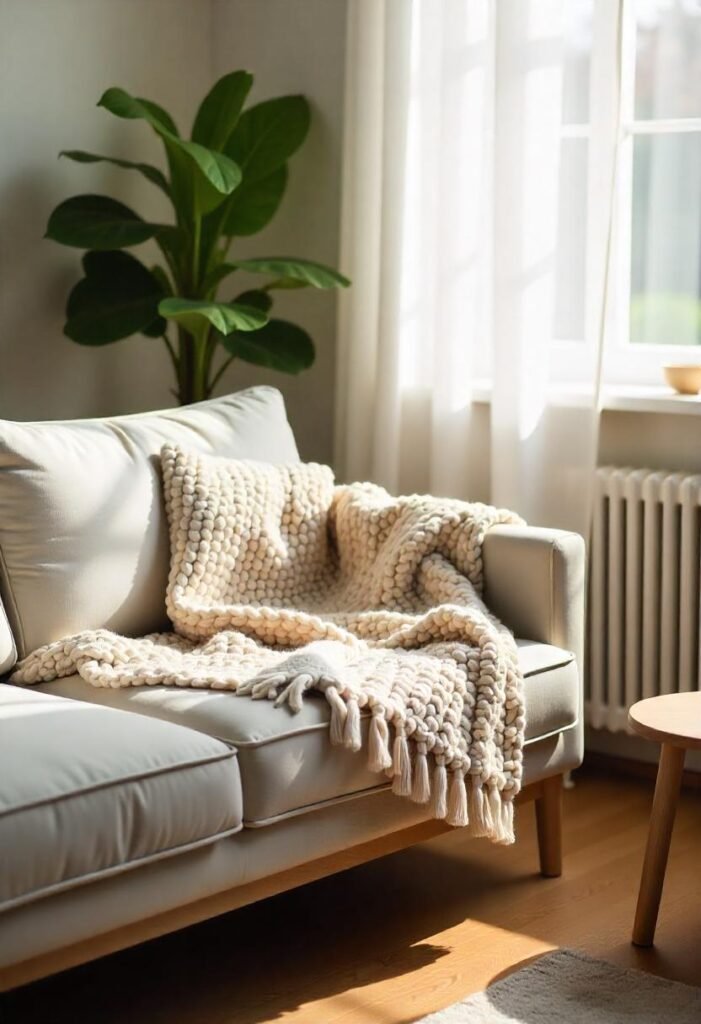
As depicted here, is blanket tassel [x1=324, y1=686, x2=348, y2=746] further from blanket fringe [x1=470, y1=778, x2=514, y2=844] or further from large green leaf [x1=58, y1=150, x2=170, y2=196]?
large green leaf [x1=58, y1=150, x2=170, y2=196]

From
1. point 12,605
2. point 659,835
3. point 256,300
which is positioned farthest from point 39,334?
point 659,835

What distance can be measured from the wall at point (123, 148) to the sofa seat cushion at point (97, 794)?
1.61 m

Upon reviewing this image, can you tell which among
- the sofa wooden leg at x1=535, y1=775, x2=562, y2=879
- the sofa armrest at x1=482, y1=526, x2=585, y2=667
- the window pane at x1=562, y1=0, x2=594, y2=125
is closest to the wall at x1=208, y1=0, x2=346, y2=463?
the window pane at x1=562, y1=0, x2=594, y2=125

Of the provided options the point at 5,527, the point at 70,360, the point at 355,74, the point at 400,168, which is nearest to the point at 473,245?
the point at 400,168

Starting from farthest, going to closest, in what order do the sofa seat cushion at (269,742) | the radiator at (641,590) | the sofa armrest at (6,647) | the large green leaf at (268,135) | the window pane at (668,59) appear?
the large green leaf at (268,135) < the window pane at (668,59) < the radiator at (641,590) < the sofa armrest at (6,647) < the sofa seat cushion at (269,742)

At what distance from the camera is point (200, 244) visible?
3.53m

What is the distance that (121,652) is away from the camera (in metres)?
2.41

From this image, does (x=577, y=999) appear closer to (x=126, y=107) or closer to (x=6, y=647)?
(x=6, y=647)

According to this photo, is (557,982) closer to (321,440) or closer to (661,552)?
(661,552)

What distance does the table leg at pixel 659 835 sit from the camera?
2.36 metres

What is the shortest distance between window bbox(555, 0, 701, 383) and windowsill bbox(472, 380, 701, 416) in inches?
3.6

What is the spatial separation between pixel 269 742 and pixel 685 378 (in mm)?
1523

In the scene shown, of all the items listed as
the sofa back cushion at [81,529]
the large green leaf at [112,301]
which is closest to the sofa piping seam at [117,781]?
the sofa back cushion at [81,529]

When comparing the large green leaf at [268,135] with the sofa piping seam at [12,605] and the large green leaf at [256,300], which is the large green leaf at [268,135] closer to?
the large green leaf at [256,300]
